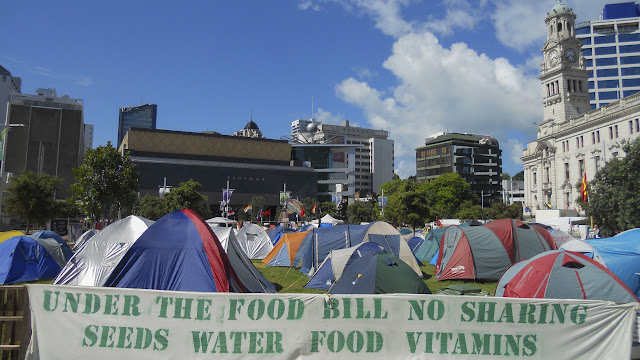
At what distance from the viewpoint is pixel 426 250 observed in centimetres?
2369

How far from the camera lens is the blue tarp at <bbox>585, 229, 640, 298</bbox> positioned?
10648 millimetres

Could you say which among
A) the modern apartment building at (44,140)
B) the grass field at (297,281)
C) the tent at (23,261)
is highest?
the modern apartment building at (44,140)

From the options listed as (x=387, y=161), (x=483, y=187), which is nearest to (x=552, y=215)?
(x=483, y=187)

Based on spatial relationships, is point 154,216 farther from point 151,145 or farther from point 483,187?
point 483,187

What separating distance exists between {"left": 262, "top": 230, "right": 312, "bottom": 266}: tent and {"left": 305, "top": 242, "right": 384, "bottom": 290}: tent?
5.97 m

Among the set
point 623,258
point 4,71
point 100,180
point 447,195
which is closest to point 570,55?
point 447,195

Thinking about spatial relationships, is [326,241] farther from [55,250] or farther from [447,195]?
[447,195]

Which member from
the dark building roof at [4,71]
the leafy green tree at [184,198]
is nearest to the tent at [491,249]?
the leafy green tree at [184,198]

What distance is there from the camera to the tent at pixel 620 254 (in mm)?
10656

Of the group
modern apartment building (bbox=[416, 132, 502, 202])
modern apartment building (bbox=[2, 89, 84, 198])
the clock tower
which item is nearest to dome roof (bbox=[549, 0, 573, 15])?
the clock tower

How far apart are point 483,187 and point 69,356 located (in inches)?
4395

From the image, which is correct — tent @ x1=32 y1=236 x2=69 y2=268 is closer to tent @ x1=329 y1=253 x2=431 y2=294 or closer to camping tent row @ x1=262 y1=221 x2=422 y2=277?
camping tent row @ x1=262 y1=221 x2=422 y2=277

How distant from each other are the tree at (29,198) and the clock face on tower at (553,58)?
72251mm

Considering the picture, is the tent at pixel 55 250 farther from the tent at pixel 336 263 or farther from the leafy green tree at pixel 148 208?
the leafy green tree at pixel 148 208
